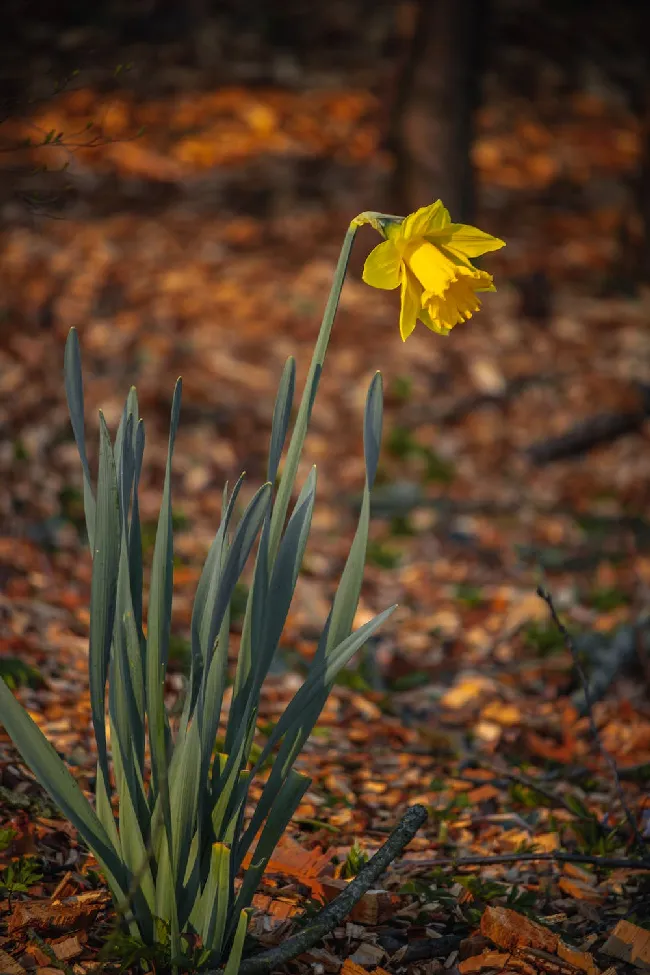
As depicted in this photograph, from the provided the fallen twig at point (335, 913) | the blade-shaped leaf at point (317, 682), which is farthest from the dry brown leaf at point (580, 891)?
the blade-shaped leaf at point (317, 682)

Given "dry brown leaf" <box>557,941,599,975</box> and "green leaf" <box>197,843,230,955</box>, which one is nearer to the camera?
"green leaf" <box>197,843,230,955</box>

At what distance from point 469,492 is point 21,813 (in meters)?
3.12

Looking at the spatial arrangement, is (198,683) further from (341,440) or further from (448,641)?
(341,440)

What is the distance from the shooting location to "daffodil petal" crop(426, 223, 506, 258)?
1.59m

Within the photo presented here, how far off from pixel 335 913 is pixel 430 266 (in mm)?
1044

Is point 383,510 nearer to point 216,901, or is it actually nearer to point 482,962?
point 482,962

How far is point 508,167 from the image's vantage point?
7.80 m

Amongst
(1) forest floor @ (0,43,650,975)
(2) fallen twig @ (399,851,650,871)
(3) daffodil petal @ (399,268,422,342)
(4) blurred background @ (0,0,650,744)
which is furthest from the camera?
(4) blurred background @ (0,0,650,744)

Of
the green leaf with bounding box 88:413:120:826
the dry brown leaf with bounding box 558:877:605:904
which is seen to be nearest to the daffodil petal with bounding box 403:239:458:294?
the green leaf with bounding box 88:413:120:826

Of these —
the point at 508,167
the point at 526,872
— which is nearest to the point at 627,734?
the point at 526,872

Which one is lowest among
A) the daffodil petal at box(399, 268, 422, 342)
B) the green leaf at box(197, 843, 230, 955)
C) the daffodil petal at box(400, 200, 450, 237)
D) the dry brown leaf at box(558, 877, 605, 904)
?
the dry brown leaf at box(558, 877, 605, 904)

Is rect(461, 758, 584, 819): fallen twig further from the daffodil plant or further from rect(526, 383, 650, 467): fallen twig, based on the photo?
rect(526, 383, 650, 467): fallen twig

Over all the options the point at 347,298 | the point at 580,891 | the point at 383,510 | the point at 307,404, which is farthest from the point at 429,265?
the point at 347,298

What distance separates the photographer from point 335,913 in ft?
5.54
